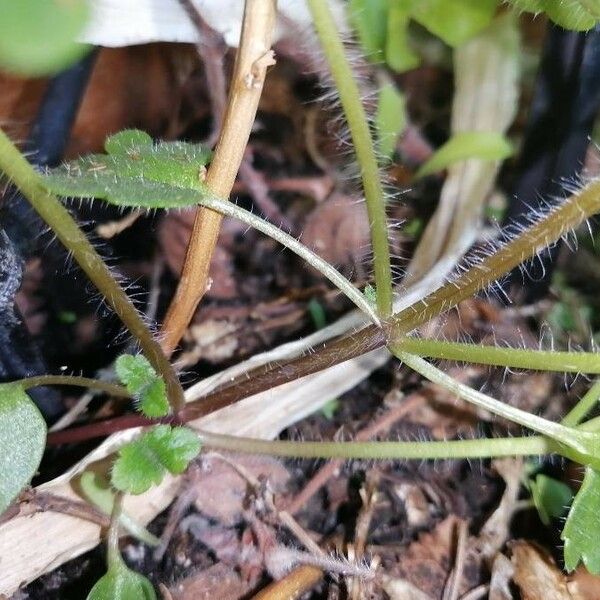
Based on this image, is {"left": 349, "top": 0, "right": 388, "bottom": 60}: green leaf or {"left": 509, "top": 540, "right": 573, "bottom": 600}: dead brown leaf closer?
{"left": 509, "top": 540, "right": 573, "bottom": 600}: dead brown leaf

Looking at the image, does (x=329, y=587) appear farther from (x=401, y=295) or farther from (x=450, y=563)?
(x=401, y=295)

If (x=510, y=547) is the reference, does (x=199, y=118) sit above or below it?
above

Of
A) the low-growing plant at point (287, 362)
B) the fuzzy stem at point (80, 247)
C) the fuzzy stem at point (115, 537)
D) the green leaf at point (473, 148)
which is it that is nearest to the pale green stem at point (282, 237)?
the low-growing plant at point (287, 362)

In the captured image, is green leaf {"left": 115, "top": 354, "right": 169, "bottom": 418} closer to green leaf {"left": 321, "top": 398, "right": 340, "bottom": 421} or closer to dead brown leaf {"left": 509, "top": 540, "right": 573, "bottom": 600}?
green leaf {"left": 321, "top": 398, "right": 340, "bottom": 421}

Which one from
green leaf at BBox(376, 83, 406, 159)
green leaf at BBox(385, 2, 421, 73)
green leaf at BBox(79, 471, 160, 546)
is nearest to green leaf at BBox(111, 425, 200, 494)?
green leaf at BBox(79, 471, 160, 546)

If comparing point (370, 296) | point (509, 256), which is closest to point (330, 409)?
point (370, 296)

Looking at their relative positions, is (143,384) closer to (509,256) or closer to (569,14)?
(509,256)

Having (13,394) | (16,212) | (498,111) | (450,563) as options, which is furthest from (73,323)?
(498,111)
